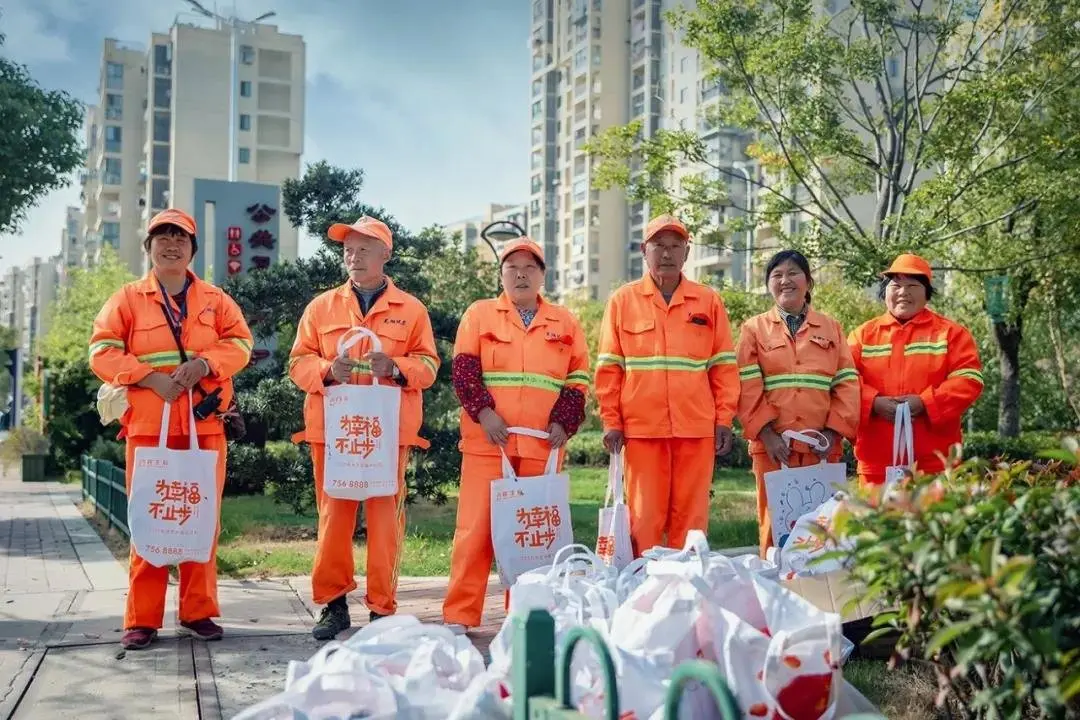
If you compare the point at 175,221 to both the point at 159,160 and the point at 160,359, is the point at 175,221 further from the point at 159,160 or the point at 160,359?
the point at 159,160

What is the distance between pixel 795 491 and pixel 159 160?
74859 mm

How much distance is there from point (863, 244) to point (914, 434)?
575cm

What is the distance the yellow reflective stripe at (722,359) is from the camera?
5.86m

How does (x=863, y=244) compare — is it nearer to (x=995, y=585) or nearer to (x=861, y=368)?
(x=861, y=368)

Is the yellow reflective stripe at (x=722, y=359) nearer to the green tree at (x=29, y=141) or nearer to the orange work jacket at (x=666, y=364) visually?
the orange work jacket at (x=666, y=364)

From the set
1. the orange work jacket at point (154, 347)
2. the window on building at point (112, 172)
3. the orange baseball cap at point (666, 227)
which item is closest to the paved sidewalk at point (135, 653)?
the orange work jacket at point (154, 347)

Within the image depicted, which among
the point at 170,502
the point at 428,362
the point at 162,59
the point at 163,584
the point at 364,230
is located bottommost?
the point at 163,584

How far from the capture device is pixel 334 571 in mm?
5578

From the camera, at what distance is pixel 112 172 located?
258 ft

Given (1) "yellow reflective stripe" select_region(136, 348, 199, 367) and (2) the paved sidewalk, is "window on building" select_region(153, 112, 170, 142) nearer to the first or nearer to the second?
(2) the paved sidewalk

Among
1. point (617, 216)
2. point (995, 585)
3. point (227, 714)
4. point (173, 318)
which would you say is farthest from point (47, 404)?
point (617, 216)

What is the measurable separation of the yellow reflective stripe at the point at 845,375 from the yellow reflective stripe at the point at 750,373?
424 millimetres

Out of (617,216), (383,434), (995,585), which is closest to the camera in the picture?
(995,585)

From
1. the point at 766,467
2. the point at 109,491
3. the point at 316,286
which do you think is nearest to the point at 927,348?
the point at 766,467
